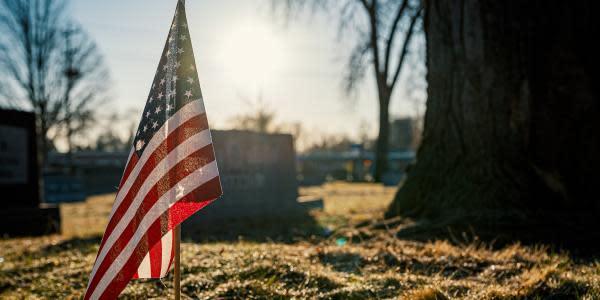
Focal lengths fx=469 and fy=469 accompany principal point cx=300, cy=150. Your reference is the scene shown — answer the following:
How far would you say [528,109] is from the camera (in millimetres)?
5461

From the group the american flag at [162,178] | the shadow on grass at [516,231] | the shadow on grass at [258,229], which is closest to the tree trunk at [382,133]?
the shadow on grass at [258,229]

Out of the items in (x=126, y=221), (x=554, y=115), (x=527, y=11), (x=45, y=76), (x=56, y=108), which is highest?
(x=45, y=76)

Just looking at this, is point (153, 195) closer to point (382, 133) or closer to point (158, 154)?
point (158, 154)

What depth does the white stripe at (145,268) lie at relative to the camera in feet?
8.11

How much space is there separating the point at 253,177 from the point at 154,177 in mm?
8480

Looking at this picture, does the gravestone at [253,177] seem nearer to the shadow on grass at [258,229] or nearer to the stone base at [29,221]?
the shadow on grass at [258,229]

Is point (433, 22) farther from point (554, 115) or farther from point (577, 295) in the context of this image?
point (577, 295)

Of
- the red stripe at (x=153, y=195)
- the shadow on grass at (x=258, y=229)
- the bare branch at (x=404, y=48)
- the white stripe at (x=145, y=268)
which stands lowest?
the shadow on grass at (x=258, y=229)

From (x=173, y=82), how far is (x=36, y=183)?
29.6 ft

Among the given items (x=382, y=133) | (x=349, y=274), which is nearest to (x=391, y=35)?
(x=382, y=133)

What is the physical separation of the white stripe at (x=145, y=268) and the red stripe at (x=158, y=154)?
237mm

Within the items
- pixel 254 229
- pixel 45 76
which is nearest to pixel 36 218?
pixel 254 229

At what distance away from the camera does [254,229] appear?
8008mm

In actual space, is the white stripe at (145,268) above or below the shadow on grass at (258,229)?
above
